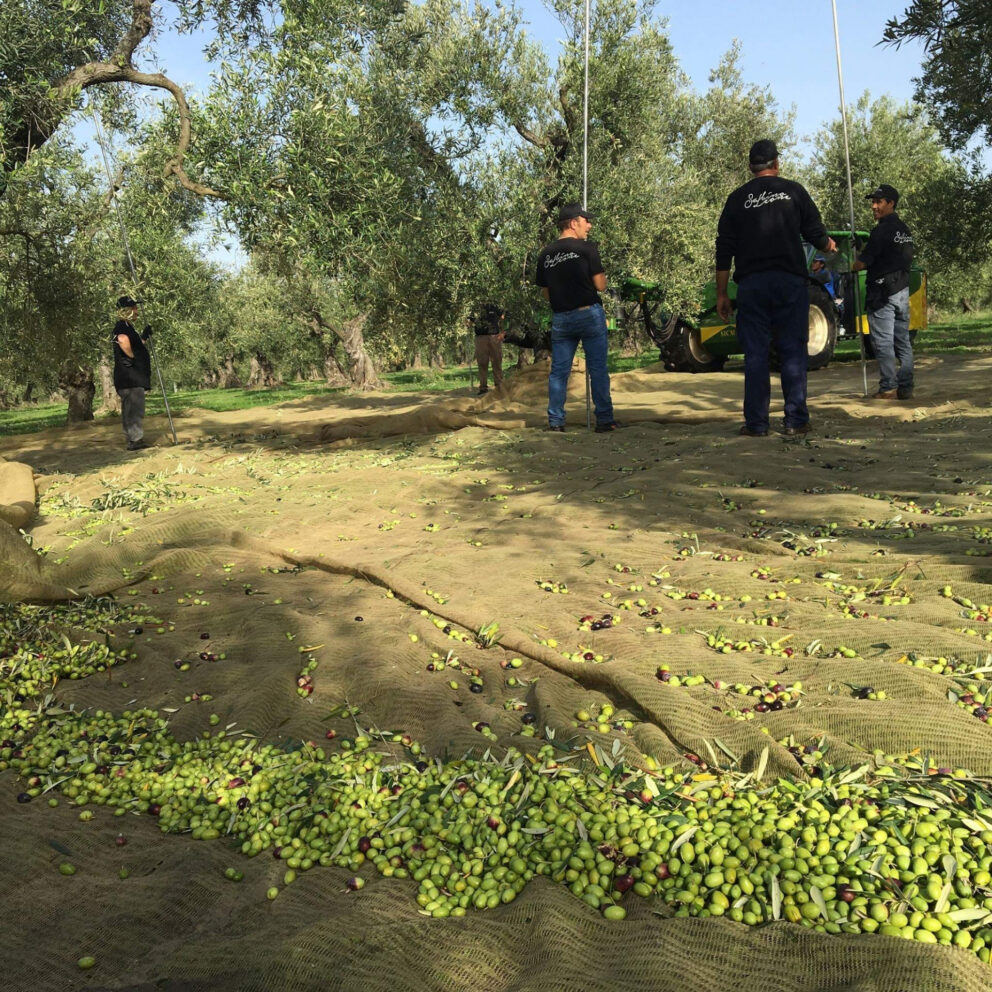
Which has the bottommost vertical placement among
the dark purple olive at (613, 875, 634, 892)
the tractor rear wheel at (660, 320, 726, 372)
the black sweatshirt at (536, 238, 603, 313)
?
the dark purple olive at (613, 875, 634, 892)

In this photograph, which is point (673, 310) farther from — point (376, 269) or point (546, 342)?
point (376, 269)

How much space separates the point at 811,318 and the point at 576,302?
633cm

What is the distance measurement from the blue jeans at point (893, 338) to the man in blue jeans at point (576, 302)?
127 inches

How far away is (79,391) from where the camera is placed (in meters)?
17.3

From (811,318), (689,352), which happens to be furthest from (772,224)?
(689,352)

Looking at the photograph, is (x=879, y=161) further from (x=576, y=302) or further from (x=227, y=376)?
(x=227, y=376)

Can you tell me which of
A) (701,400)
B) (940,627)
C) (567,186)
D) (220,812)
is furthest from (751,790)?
(567,186)

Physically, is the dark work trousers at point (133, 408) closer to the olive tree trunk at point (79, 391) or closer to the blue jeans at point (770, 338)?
the olive tree trunk at point (79, 391)

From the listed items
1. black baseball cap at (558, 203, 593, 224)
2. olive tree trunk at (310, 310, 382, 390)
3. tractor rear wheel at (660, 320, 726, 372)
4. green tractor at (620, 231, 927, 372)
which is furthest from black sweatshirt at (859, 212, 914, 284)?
olive tree trunk at (310, 310, 382, 390)

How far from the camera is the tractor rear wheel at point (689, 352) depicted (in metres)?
15.6

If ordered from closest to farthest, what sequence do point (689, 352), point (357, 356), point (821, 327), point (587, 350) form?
point (587, 350) < point (821, 327) < point (689, 352) < point (357, 356)

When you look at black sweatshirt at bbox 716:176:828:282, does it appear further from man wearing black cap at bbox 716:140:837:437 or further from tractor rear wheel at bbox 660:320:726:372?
tractor rear wheel at bbox 660:320:726:372

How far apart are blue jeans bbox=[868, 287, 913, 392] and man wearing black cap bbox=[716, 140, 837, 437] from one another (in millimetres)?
1975

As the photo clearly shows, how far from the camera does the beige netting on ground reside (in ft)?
6.12
